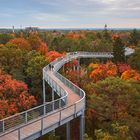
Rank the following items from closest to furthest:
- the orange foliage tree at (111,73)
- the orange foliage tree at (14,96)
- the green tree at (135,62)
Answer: the orange foliage tree at (14,96) → the orange foliage tree at (111,73) → the green tree at (135,62)

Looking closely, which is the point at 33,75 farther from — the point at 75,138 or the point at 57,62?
the point at 75,138

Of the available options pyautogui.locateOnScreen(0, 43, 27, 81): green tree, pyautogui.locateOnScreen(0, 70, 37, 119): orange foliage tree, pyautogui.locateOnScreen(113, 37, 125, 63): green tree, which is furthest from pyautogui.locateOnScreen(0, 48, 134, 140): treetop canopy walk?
pyautogui.locateOnScreen(113, 37, 125, 63): green tree

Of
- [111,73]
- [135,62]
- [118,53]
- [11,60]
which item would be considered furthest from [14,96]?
[118,53]

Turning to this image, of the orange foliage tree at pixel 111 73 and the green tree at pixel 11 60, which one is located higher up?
the green tree at pixel 11 60

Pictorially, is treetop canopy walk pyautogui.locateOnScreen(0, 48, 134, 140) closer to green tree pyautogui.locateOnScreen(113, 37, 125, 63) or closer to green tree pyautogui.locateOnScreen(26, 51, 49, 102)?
green tree pyautogui.locateOnScreen(26, 51, 49, 102)

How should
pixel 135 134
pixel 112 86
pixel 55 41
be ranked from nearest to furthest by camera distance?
pixel 112 86 < pixel 135 134 < pixel 55 41

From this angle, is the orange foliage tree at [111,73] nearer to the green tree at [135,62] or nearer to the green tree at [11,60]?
the green tree at [135,62]

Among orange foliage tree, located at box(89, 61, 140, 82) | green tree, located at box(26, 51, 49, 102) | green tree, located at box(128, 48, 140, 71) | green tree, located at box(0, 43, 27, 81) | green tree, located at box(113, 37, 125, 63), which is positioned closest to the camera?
green tree, located at box(26, 51, 49, 102)

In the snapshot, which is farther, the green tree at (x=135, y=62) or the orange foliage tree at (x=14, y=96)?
the green tree at (x=135, y=62)

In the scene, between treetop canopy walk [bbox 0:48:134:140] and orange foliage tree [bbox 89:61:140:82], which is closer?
treetop canopy walk [bbox 0:48:134:140]

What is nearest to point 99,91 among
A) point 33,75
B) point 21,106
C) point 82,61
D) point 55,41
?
point 21,106

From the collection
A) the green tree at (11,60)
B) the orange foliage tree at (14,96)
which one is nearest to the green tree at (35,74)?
the green tree at (11,60)
